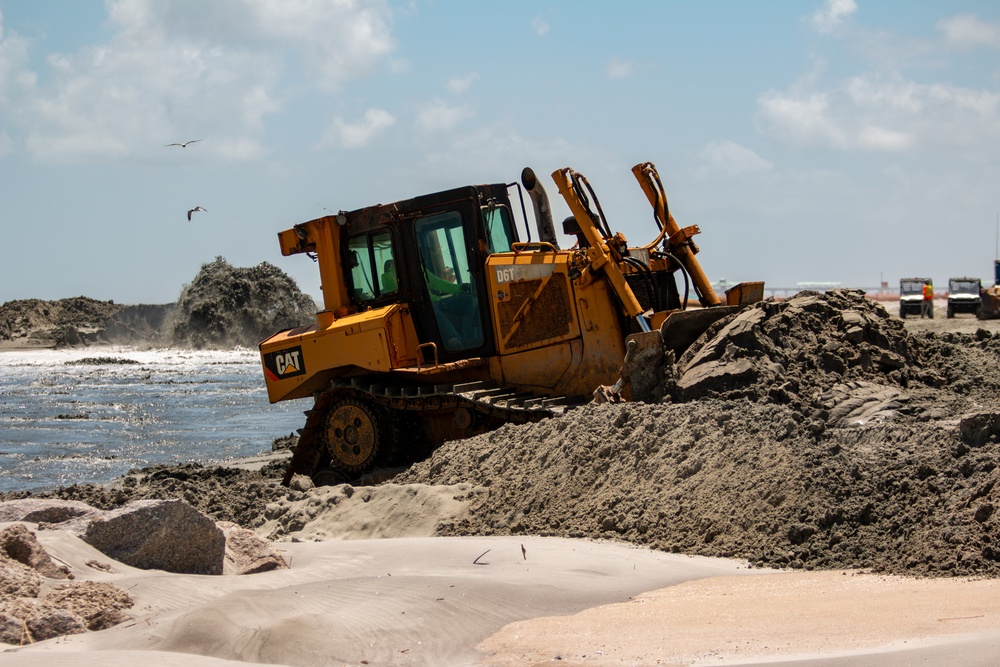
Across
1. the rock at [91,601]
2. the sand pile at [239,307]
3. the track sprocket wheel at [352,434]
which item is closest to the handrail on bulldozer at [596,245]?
the track sprocket wheel at [352,434]

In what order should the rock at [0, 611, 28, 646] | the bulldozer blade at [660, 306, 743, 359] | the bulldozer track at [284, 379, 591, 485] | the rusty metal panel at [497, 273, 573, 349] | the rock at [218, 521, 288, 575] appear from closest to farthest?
the rock at [0, 611, 28, 646], the rock at [218, 521, 288, 575], the bulldozer blade at [660, 306, 743, 359], the bulldozer track at [284, 379, 591, 485], the rusty metal panel at [497, 273, 573, 349]

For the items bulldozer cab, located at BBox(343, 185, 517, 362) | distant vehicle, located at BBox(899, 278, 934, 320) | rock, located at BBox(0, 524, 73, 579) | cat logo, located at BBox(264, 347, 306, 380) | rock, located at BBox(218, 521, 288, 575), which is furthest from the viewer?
distant vehicle, located at BBox(899, 278, 934, 320)

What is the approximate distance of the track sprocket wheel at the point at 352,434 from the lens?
463 inches

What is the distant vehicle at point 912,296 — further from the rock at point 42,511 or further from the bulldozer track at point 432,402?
the rock at point 42,511

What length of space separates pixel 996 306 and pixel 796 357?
2908cm

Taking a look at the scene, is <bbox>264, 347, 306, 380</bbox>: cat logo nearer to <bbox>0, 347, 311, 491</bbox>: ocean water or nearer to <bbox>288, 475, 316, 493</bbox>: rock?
<bbox>288, 475, 316, 493</bbox>: rock

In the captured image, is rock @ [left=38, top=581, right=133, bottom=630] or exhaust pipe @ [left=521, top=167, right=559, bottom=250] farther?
exhaust pipe @ [left=521, top=167, right=559, bottom=250]

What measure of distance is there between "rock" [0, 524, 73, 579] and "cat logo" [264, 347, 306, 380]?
21.0 feet

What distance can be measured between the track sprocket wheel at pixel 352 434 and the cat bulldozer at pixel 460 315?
0.05ft

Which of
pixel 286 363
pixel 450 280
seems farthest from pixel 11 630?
pixel 286 363

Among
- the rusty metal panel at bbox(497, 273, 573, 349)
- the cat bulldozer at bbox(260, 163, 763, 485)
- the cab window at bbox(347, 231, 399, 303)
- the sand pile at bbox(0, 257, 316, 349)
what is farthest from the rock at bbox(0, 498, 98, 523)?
the sand pile at bbox(0, 257, 316, 349)

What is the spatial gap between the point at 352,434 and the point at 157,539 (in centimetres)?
544

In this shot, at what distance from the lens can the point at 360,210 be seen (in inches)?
485

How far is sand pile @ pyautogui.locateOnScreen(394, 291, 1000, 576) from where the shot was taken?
6.55 metres
